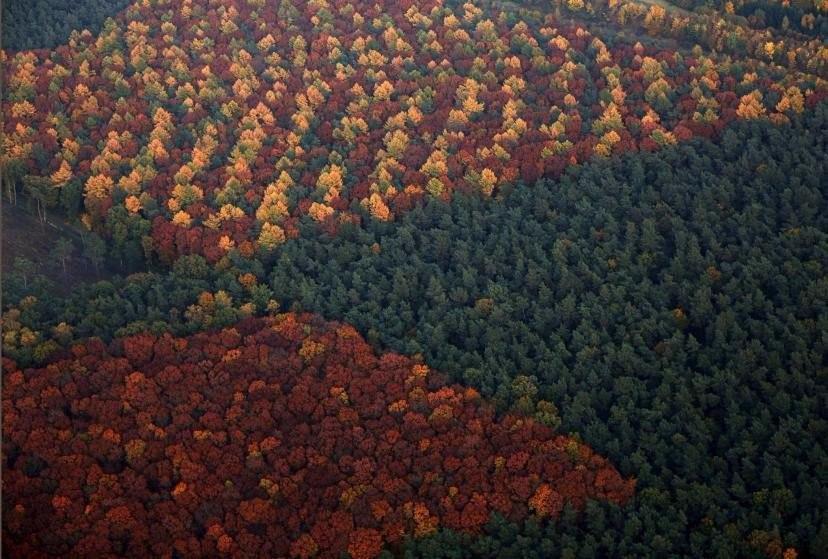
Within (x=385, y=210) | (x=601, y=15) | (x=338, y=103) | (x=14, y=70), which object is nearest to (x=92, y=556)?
(x=385, y=210)

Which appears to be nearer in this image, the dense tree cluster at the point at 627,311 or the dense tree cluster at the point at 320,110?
the dense tree cluster at the point at 627,311

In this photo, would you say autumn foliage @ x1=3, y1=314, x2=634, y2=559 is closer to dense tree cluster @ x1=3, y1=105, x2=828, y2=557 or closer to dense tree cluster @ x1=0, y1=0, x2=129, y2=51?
dense tree cluster @ x1=3, y1=105, x2=828, y2=557

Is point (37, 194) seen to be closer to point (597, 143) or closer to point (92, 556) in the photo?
point (92, 556)

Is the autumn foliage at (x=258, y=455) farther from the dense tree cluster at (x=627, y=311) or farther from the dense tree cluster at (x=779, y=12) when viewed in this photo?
the dense tree cluster at (x=779, y=12)

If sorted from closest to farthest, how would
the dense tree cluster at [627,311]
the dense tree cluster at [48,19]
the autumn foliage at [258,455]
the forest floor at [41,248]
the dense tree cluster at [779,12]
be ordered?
the autumn foliage at [258,455]
the dense tree cluster at [627,311]
the forest floor at [41,248]
the dense tree cluster at [48,19]
the dense tree cluster at [779,12]

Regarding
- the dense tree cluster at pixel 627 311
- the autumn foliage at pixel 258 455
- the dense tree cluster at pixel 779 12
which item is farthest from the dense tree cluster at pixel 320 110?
the autumn foliage at pixel 258 455

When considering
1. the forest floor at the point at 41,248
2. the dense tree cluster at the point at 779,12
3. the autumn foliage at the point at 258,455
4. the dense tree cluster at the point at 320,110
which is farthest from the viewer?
the dense tree cluster at the point at 779,12

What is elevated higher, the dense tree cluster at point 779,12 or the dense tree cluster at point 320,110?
the dense tree cluster at point 779,12

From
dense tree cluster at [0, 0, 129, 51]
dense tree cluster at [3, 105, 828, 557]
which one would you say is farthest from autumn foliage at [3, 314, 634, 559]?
dense tree cluster at [0, 0, 129, 51]
